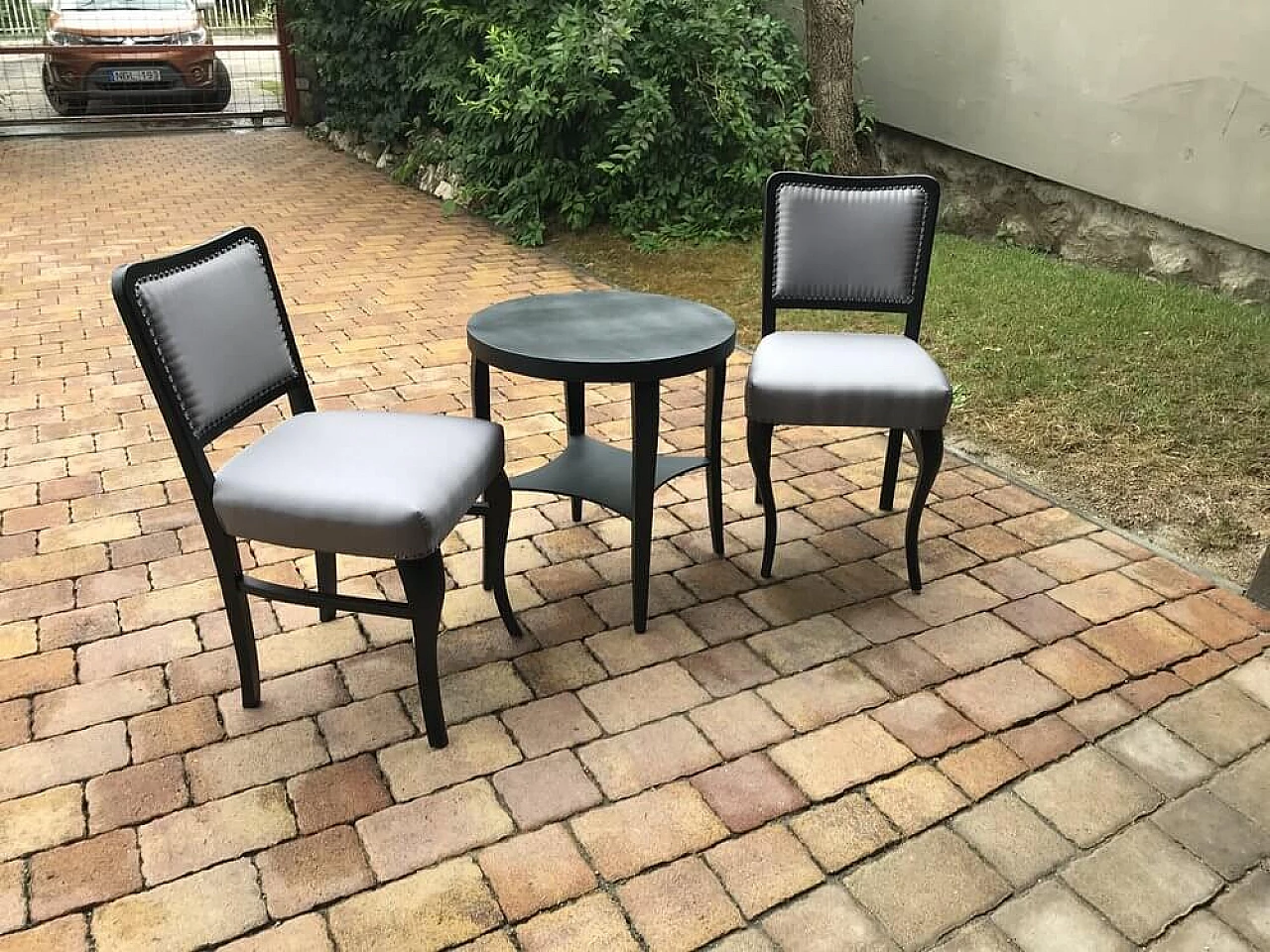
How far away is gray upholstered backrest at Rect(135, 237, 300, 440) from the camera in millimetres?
1819

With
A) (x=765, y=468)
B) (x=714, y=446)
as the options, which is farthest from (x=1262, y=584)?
(x=714, y=446)

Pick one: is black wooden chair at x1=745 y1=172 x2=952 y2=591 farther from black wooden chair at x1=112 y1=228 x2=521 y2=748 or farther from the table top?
black wooden chair at x1=112 y1=228 x2=521 y2=748

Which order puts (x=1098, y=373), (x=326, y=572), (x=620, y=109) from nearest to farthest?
(x=326, y=572), (x=1098, y=373), (x=620, y=109)

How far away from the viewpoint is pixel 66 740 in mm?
2031

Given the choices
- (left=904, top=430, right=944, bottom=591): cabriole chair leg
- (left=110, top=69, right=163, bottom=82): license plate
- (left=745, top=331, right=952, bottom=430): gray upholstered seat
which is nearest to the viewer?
(left=745, top=331, right=952, bottom=430): gray upholstered seat

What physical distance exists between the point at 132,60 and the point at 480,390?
8794 millimetres

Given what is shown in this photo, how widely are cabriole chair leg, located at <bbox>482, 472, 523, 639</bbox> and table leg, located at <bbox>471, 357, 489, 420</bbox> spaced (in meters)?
0.24

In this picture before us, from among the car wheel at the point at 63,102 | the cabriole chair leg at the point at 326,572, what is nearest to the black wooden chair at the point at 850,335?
the cabriole chair leg at the point at 326,572

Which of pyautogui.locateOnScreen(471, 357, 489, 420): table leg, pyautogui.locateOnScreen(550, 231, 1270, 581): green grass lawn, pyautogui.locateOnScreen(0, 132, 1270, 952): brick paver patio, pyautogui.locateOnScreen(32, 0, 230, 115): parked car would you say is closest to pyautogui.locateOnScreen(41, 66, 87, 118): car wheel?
pyautogui.locateOnScreen(32, 0, 230, 115): parked car

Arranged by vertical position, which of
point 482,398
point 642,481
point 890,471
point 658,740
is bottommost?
point 658,740

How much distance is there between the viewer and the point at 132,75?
9.46 m

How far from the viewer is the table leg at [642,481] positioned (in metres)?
2.26

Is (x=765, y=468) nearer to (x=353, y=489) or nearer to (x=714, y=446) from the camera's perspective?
(x=714, y=446)

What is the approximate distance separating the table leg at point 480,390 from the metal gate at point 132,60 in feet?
28.6
